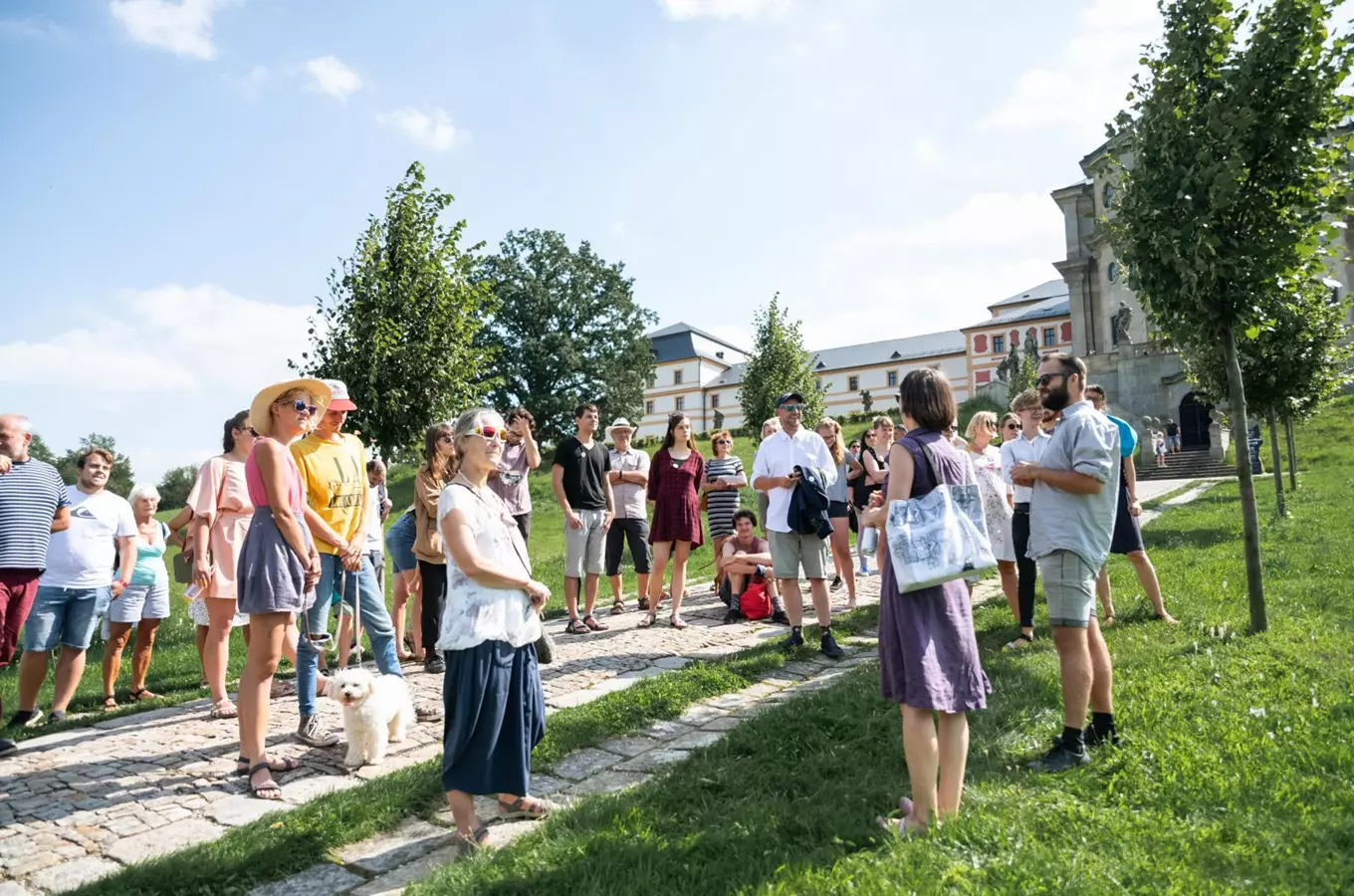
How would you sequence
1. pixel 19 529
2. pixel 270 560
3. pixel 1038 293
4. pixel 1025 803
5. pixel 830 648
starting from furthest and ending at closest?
pixel 1038 293 < pixel 830 648 < pixel 19 529 < pixel 270 560 < pixel 1025 803

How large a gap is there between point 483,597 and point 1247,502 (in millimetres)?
6056

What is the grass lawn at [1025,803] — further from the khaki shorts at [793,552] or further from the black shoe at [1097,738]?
the khaki shorts at [793,552]

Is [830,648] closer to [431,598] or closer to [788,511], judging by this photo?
[788,511]

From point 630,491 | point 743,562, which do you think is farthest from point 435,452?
point 743,562

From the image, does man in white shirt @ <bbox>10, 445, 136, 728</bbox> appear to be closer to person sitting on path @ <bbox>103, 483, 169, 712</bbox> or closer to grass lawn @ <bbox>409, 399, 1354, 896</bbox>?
person sitting on path @ <bbox>103, 483, 169, 712</bbox>

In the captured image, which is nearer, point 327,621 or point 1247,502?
point 327,621

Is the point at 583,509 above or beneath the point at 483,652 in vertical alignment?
above

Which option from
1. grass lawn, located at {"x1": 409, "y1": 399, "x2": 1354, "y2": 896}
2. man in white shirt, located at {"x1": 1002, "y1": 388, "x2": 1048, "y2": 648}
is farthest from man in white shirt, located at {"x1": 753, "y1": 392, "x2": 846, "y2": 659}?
man in white shirt, located at {"x1": 1002, "y1": 388, "x2": 1048, "y2": 648}

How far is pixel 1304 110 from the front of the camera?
630 centimetres

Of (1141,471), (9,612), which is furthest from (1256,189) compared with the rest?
(1141,471)

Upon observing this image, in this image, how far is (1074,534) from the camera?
4199 millimetres

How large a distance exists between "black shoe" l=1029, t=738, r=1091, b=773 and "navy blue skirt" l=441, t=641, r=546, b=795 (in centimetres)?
240

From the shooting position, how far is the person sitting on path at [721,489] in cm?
945

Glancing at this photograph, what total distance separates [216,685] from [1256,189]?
28.6 ft
